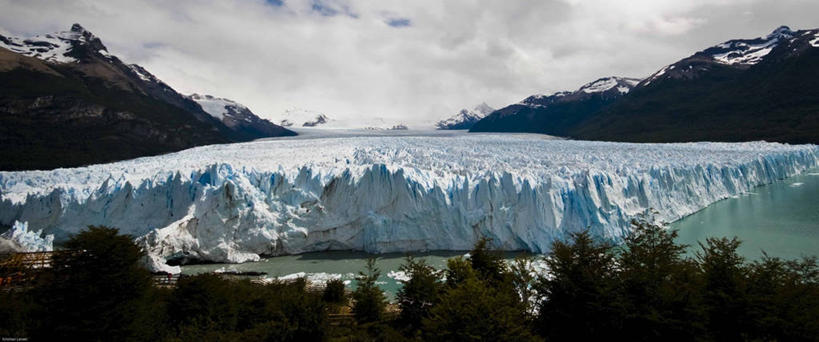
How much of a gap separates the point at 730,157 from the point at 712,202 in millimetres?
6113

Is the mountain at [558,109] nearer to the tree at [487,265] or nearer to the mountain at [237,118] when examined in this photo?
the mountain at [237,118]

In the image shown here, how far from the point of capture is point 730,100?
59.4m

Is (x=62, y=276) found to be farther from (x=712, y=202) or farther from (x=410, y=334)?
(x=712, y=202)

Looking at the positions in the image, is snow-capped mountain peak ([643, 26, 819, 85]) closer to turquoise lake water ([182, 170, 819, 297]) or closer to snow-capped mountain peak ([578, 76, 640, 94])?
snow-capped mountain peak ([578, 76, 640, 94])

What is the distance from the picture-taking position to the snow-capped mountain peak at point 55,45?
214ft

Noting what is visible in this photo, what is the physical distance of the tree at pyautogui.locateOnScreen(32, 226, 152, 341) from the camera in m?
7.27

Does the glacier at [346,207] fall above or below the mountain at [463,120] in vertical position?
below

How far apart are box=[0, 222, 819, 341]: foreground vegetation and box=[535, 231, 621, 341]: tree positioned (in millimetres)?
20

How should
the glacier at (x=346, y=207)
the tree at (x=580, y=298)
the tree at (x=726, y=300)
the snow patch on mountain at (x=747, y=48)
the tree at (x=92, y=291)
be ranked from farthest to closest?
the snow patch on mountain at (x=747, y=48)
the glacier at (x=346, y=207)
the tree at (x=580, y=298)
the tree at (x=92, y=291)
the tree at (x=726, y=300)

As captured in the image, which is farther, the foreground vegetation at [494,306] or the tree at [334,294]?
the tree at [334,294]

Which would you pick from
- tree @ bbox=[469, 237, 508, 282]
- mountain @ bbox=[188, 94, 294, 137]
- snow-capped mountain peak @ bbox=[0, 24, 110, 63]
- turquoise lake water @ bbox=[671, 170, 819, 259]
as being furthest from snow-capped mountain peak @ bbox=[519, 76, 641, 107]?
tree @ bbox=[469, 237, 508, 282]

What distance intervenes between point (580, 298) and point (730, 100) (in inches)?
2619

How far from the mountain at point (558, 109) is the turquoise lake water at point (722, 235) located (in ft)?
208

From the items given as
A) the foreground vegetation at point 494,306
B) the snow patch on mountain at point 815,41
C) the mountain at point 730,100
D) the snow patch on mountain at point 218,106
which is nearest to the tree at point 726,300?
the foreground vegetation at point 494,306
